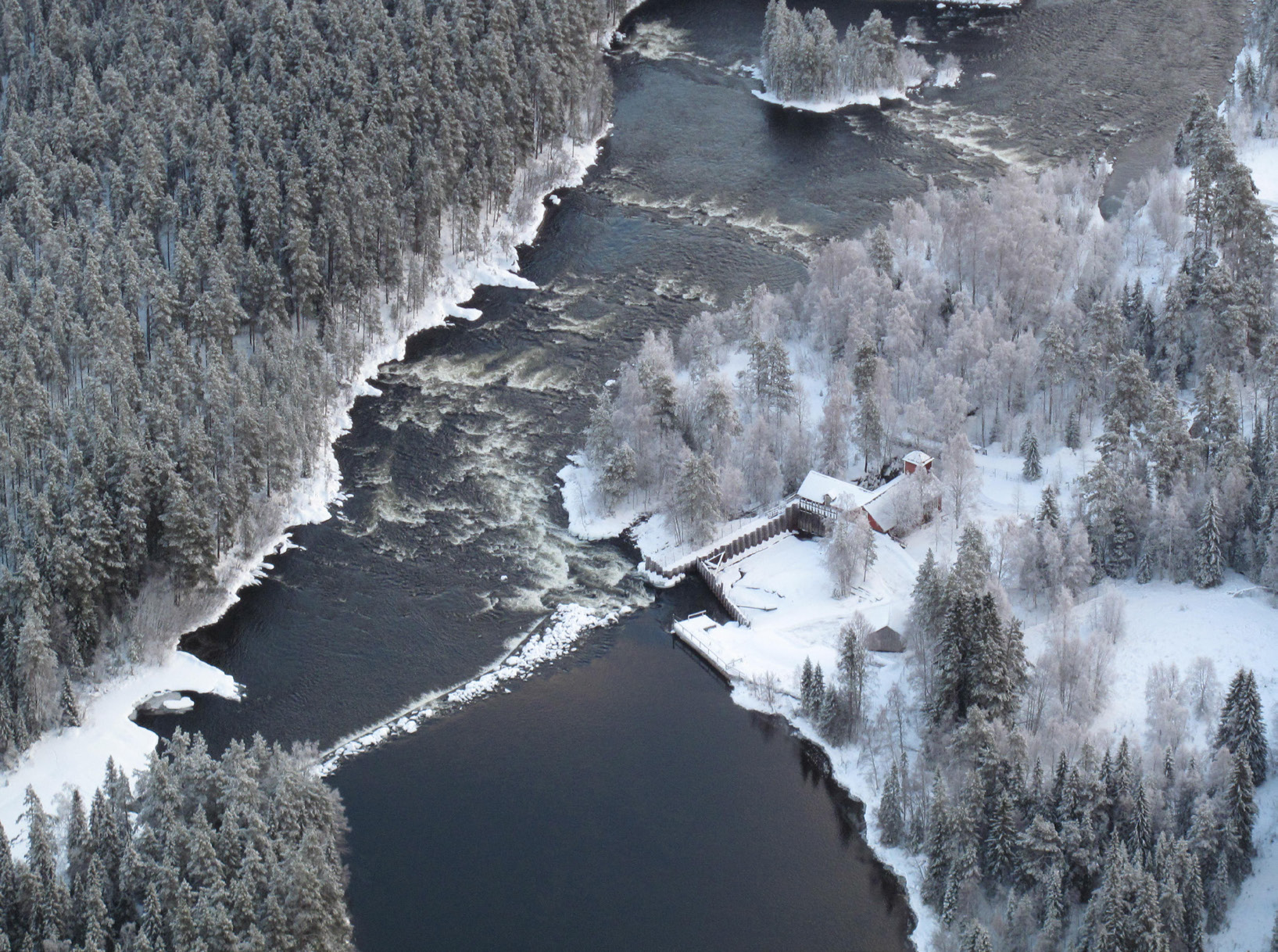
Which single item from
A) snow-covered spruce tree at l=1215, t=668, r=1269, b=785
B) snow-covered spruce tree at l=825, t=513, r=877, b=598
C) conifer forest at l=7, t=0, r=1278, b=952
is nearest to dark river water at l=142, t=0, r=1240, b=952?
conifer forest at l=7, t=0, r=1278, b=952

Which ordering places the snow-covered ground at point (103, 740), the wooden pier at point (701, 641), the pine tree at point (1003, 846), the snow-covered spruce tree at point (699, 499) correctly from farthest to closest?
the snow-covered spruce tree at point (699, 499) → the wooden pier at point (701, 641) → the snow-covered ground at point (103, 740) → the pine tree at point (1003, 846)

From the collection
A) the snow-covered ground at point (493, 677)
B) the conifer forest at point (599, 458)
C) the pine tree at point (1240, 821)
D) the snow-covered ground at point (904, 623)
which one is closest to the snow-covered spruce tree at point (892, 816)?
A: the conifer forest at point (599, 458)

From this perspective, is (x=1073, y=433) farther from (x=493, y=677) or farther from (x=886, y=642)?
(x=493, y=677)

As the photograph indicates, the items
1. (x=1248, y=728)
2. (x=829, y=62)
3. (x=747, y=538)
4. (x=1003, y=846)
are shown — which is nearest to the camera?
(x=1003, y=846)

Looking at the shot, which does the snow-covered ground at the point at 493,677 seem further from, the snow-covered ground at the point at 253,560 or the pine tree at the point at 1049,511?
the pine tree at the point at 1049,511

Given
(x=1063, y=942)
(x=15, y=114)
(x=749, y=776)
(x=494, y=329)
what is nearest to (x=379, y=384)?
(x=494, y=329)

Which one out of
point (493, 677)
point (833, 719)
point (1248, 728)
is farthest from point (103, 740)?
point (1248, 728)

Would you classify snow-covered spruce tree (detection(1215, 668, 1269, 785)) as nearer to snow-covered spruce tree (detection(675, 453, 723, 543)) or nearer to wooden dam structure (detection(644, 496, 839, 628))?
wooden dam structure (detection(644, 496, 839, 628))
